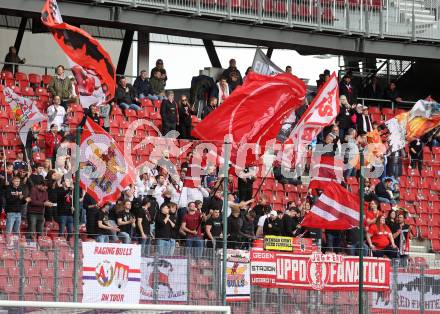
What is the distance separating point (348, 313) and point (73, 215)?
4.57 meters

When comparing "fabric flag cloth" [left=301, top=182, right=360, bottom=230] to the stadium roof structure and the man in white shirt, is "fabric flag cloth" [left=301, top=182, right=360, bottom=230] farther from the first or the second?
the stadium roof structure

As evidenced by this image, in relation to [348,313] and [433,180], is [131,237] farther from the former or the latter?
[433,180]

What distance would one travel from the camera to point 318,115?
85.5ft

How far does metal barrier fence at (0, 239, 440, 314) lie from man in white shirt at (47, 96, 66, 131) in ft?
26.3

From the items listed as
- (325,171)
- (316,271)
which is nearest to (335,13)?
(325,171)

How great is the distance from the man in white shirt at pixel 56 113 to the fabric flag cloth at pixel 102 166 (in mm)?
5713

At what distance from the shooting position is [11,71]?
98.3 feet

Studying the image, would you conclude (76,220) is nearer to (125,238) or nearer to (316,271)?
(125,238)

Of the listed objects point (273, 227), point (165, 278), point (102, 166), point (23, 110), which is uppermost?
point (23, 110)

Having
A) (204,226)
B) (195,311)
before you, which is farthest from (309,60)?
(195,311)

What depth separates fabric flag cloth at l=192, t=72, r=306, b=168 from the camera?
25.0 metres

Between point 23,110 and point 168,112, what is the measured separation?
3.85m

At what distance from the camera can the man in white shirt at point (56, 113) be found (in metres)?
26.6

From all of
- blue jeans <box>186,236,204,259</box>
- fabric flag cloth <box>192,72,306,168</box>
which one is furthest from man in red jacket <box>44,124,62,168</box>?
fabric flag cloth <box>192,72,306,168</box>
